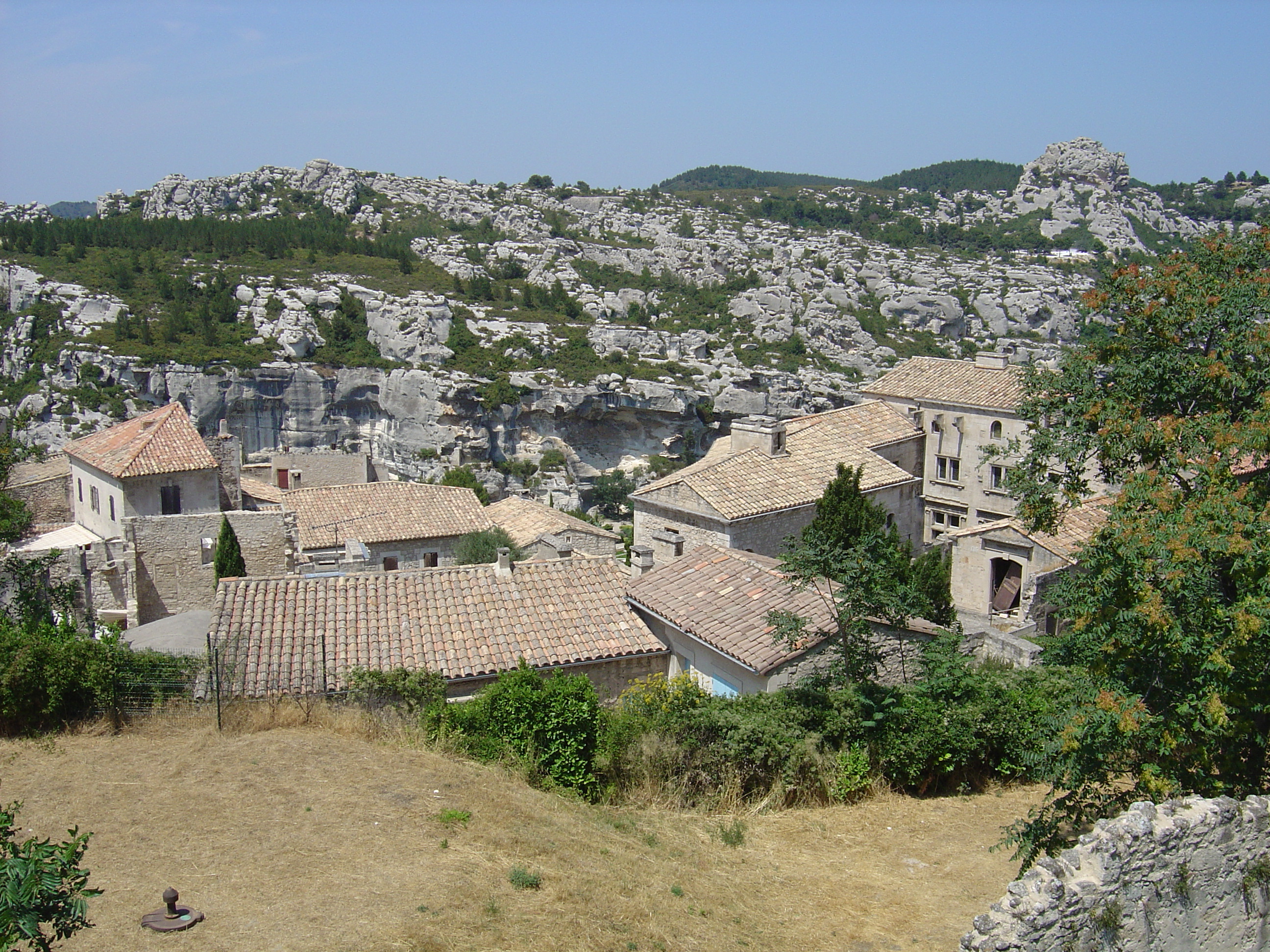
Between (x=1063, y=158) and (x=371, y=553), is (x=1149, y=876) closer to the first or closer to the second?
(x=371, y=553)

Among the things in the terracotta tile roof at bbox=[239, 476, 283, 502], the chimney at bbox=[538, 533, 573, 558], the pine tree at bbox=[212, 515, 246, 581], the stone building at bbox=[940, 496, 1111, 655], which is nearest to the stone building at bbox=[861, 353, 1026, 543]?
the stone building at bbox=[940, 496, 1111, 655]

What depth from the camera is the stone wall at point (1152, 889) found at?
6.18m

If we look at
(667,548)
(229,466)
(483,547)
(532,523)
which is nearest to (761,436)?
(667,548)

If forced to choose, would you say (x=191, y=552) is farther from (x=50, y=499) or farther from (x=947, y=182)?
(x=947, y=182)

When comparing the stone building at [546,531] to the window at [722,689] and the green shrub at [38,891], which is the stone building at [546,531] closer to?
the window at [722,689]

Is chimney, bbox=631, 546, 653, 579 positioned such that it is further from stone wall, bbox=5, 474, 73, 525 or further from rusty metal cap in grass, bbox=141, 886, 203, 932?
stone wall, bbox=5, 474, 73, 525

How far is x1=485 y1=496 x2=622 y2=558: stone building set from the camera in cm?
3381

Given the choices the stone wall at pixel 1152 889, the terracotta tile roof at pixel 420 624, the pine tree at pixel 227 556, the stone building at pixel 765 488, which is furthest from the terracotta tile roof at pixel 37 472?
the stone wall at pixel 1152 889

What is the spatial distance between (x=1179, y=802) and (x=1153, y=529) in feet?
7.78

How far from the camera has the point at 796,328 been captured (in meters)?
99.9

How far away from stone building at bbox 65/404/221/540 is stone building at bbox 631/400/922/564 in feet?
53.2

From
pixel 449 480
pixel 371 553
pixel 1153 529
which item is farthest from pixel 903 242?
pixel 1153 529

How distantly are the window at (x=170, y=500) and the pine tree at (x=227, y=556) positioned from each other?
457 centimetres

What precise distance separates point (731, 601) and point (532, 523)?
24.3 metres
